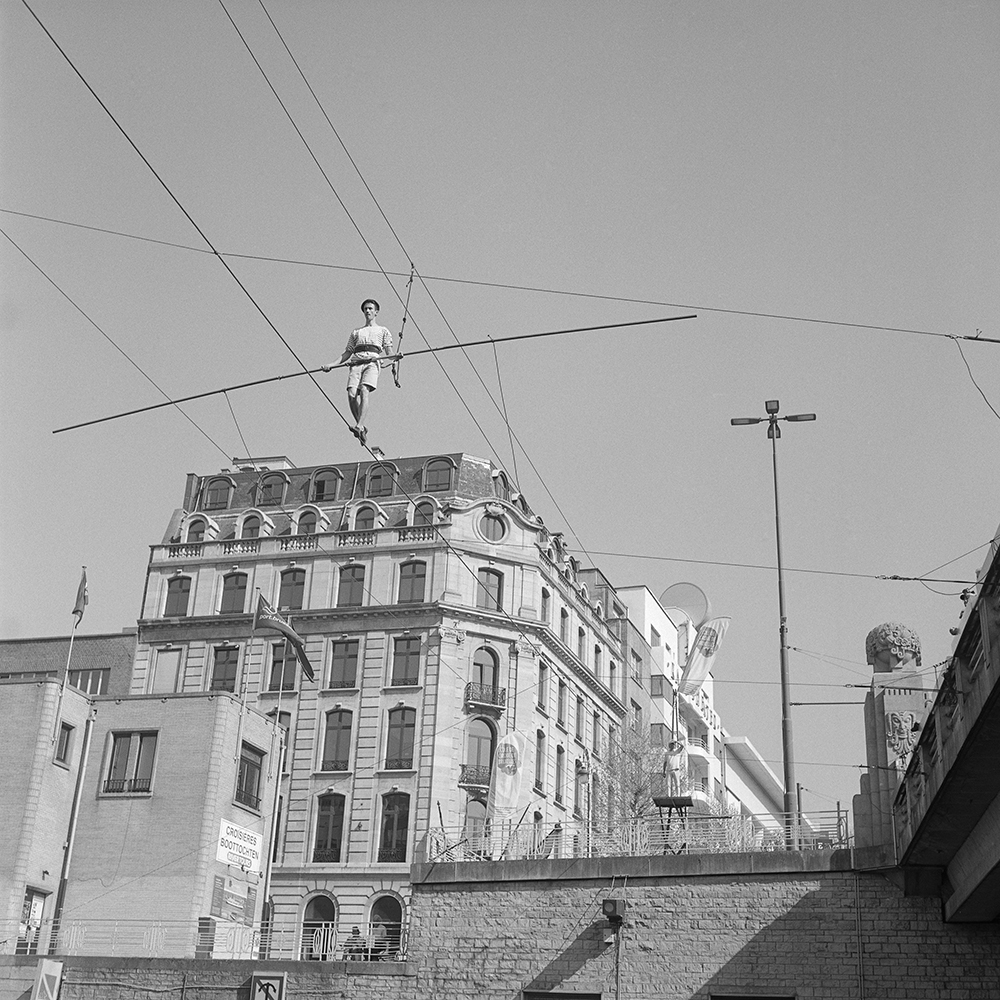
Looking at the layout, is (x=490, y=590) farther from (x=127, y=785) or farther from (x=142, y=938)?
(x=142, y=938)

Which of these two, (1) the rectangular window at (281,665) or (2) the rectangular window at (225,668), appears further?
(2) the rectangular window at (225,668)

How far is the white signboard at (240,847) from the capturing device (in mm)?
34688

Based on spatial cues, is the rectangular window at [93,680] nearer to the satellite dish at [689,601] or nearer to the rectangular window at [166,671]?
the rectangular window at [166,671]

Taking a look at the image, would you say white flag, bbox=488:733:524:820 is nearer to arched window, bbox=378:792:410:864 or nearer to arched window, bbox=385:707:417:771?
arched window, bbox=378:792:410:864

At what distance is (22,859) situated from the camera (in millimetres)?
32688

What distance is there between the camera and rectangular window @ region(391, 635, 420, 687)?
50.5 metres

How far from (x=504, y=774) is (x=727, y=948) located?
9.90 meters

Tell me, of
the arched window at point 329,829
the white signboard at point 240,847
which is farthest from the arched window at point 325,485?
the white signboard at point 240,847

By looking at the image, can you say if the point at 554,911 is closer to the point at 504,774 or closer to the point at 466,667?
the point at 504,774

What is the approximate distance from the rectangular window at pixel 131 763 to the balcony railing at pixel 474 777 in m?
15.9

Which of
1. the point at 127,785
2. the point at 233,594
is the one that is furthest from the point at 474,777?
the point at 127,785

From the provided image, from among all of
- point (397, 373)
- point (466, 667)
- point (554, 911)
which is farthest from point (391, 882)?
point (397, 373)

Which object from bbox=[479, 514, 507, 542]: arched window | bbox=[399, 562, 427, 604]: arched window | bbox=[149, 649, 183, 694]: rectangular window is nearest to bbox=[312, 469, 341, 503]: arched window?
bbox=[399, 562, 427, 604]: arched window

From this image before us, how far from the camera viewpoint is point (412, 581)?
52.3 metres
